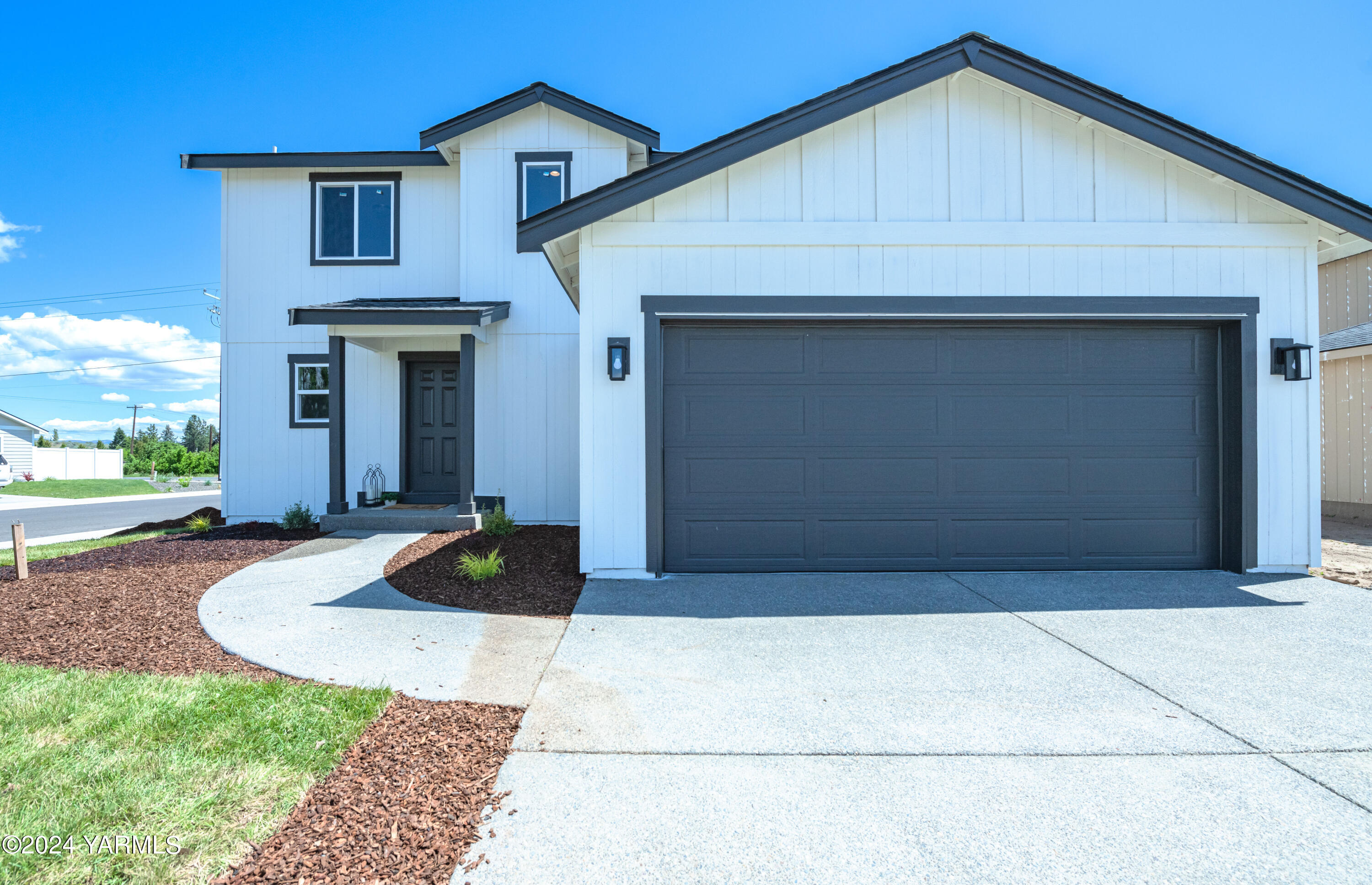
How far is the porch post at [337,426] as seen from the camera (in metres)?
9.59

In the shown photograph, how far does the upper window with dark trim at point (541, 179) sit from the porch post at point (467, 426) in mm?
2341

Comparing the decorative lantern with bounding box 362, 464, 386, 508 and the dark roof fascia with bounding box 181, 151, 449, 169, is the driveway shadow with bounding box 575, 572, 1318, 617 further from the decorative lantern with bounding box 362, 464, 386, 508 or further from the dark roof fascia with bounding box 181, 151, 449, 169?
the dark roof fascia with bounding box 181, 151, 449, 169

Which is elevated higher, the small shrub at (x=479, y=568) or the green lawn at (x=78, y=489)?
the small shrub at (x=479, y=568)

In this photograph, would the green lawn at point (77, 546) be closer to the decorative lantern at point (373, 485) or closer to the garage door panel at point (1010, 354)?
the decorative lantern at point (373, 485)

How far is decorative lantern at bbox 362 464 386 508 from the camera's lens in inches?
409

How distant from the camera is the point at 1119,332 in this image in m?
6.45

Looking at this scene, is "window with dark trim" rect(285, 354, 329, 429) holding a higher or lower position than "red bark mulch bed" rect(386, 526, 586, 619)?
higher

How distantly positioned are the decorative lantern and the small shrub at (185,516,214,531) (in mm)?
2398

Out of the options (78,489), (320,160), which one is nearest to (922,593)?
(320,160)

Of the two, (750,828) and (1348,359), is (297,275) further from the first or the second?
(1348,359)

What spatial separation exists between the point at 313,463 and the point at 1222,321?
1205 cm

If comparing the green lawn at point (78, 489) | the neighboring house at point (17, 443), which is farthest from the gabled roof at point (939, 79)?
the neighboring house at point (17, 443)

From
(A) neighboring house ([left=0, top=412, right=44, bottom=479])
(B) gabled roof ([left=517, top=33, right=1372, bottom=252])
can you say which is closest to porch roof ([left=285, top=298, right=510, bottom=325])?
(B) gabled roof ([left=517, top=33, right=1372, bottom=252])

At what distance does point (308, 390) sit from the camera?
10.8 metres
